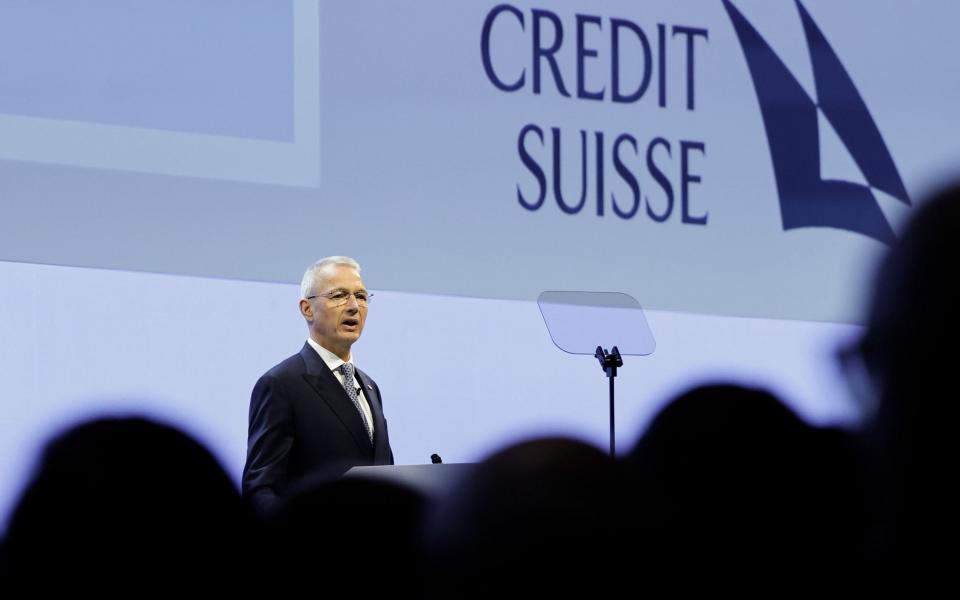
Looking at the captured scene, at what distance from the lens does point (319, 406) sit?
11.0 ft

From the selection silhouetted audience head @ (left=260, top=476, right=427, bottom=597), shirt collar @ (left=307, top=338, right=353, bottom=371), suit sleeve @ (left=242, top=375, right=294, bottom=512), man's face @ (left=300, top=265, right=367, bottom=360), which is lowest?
suit sleeve @ (left=242, top=375, right=294, bottom=512)

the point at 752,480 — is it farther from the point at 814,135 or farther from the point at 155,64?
the point at 814,135

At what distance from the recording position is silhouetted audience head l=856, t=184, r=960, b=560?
0.71 metres

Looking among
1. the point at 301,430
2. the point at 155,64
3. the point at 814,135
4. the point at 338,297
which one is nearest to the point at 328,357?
the point at 338,297

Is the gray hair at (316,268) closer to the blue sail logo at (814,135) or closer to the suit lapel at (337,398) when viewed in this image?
the suit lapel at (337,398)

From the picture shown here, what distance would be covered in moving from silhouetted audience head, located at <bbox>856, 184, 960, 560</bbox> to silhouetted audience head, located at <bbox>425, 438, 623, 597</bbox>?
159 mm

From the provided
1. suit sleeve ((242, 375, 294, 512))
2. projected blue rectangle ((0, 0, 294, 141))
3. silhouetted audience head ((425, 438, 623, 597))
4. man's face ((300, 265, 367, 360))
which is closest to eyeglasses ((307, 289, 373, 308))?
man's face ((300, 265, 367, 360))

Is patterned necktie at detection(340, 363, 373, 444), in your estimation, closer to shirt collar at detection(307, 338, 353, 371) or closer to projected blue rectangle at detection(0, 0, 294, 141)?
shirt collar at detection(307, 338, 353, 371)

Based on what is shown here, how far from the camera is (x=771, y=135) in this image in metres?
5.07

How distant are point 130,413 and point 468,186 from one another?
3.69 meters

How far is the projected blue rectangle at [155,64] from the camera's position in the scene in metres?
3.62

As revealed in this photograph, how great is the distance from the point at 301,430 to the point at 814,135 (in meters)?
2.70

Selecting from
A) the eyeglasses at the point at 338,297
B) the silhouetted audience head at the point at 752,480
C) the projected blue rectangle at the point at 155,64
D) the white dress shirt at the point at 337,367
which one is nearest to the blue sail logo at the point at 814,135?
the projected blue rectangle at the point at 155,64

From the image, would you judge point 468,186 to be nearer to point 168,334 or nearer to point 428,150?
point 428,150
